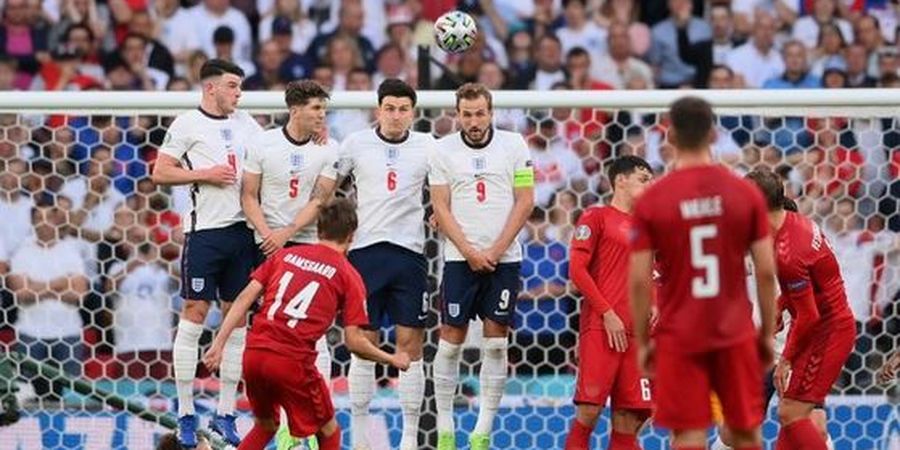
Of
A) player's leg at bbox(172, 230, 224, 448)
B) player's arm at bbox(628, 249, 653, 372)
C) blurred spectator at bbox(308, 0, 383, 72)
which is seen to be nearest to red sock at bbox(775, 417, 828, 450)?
player's arm at bbox(628, 249, 653, 372)

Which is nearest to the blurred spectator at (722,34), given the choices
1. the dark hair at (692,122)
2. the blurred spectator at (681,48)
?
the blurred spectator at (681,48)

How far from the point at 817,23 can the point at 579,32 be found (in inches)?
73.9

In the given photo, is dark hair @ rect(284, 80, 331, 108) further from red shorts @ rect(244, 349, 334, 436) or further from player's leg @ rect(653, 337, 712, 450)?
player's leg @ rect(653, 337, 712, 450)

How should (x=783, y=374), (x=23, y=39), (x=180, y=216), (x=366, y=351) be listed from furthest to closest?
(x=23, y=39), (x=180, y=216), (x=783, y=374), (x=366, y=351)

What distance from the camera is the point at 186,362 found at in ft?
41.0

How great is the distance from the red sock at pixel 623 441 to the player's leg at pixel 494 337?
834 millimetres

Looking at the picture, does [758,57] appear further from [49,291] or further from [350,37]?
[49,291]

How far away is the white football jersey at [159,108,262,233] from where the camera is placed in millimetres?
12508

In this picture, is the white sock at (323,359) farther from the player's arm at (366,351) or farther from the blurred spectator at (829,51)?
the blurred spectator at (829,51)

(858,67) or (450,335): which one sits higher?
(858,67)

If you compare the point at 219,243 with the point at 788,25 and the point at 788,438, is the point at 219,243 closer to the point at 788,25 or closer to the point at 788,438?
the point at 788,438

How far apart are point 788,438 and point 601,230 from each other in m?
1.44

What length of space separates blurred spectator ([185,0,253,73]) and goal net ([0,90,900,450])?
392 cm

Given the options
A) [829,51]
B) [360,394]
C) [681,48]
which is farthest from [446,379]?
[829,51]
